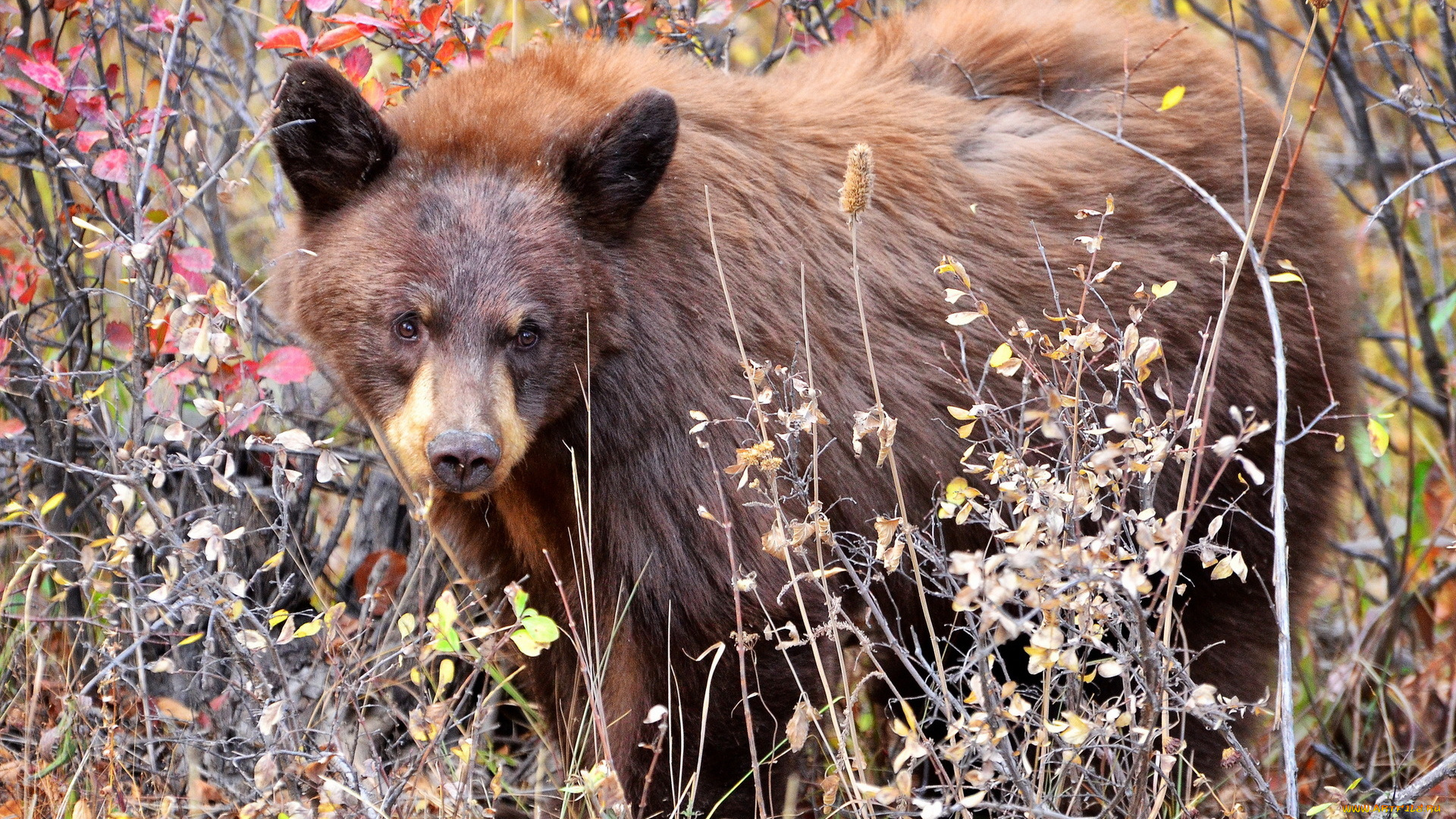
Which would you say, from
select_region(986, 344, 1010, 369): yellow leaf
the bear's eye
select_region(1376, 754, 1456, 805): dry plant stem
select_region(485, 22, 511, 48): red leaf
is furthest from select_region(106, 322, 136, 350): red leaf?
select_region(1376, 754, 1456, 805): dry plant stem

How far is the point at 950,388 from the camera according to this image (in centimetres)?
377

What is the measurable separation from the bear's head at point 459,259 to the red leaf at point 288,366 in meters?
0.14

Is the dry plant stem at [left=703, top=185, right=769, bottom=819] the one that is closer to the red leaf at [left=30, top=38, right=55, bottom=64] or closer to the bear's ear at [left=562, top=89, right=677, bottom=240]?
the bear's ear at [left=562, top=89, right=677, bottom=240]

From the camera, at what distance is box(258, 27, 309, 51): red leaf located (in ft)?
11.9

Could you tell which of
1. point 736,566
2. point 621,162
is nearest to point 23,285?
point 621,162

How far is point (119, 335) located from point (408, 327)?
1174mm

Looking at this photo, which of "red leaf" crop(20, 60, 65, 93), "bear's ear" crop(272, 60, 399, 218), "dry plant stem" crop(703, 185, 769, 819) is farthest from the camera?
"red leaf" crop(20, 60, 65, 93)

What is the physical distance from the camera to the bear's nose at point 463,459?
296cm

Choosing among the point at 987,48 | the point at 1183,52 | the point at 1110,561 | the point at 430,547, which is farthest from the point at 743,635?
the point at 1183,52

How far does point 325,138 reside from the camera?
325 cm

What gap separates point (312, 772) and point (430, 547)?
Answer: 2.54 ft

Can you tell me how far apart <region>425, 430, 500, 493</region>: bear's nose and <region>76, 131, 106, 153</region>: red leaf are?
56.6 inches

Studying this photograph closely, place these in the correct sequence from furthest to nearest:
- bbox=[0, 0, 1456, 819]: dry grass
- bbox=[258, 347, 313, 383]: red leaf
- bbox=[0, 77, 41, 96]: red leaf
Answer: bbox=[0, 77, 41, 96]: red leaf < bbox=[258, 347, 313, 383]: red leaf < bbox=[0, 0, 1456, 819]: dry grass

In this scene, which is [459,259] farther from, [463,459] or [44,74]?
[44,74]
